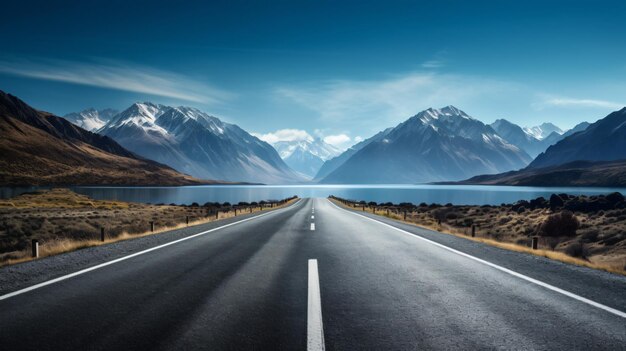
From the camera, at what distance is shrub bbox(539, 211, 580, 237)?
23.2 metres

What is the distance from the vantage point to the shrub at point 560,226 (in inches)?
912

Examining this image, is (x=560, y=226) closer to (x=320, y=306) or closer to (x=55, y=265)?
(x=320, y=306)

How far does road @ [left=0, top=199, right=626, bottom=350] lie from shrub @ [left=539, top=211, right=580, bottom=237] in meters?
18.1

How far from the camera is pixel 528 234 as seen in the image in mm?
24453

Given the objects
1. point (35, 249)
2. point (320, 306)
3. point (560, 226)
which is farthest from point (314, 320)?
point (560, 226)

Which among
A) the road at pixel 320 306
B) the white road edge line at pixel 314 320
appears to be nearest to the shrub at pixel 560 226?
the road at pixel 320 306

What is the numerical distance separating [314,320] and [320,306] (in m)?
0.59

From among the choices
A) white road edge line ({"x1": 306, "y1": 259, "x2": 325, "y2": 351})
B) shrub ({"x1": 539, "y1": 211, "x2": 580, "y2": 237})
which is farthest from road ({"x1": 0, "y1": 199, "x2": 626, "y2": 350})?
shrub ({"x1": 539, "y1": 211, "x2": 580, "y2": 237})

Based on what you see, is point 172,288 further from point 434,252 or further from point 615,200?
point 615,200

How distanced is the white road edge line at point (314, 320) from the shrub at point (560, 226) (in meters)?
23.0

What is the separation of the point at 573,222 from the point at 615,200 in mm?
22449

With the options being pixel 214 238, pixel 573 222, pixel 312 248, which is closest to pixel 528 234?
pixel 573 222

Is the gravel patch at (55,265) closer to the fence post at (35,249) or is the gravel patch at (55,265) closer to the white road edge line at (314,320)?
the fence post at (35,249)

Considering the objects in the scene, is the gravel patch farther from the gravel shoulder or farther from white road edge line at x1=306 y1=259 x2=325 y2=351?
white road edge line at x1=306 y1=259 x2=325 y2=351
